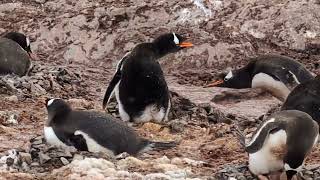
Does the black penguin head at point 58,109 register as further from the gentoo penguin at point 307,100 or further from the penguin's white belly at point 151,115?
the gentoo penguin at point 307,100

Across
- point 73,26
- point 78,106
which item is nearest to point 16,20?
point 73,26

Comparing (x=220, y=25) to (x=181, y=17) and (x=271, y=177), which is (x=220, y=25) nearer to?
(x=181, y=17)

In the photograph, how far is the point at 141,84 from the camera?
689 centimetres

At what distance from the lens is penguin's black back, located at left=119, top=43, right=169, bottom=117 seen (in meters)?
6.88

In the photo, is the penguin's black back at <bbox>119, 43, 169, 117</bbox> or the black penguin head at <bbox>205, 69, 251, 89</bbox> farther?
the black penguin head at <bbox>205, 69, 251, 89</bbox>

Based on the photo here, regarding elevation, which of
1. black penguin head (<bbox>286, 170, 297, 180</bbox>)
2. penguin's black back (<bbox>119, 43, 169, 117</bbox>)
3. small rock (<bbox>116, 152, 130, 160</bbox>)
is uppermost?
black penguin head (<bbox>286, 170, 297, 180</bbox>)

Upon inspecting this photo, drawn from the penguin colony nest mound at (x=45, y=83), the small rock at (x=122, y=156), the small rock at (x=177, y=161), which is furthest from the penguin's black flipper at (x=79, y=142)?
the penguin colony nest mound at (x=45, y=83)

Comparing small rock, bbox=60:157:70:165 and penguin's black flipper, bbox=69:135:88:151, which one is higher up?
small rock, bbox=60:157:70:165

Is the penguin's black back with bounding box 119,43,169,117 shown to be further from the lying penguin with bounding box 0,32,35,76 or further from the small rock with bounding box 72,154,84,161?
the small rock with bounding box 72,154,84,161

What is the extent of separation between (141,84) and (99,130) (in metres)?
1.62

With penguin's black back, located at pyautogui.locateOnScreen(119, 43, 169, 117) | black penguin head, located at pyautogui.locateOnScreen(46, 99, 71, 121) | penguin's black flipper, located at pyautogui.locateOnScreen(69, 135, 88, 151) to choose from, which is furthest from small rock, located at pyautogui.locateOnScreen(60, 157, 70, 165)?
penguin's black back, located at pyautogui.locateOnScreen(119, 43, 169, 117)

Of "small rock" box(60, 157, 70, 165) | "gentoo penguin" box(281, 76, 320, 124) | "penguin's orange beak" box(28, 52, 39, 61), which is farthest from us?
"penguin's orange beak" box(28, 52, 39, 61)

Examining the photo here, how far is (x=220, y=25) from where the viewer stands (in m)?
10.4

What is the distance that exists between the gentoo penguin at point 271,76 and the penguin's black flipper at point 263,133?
117 inches
